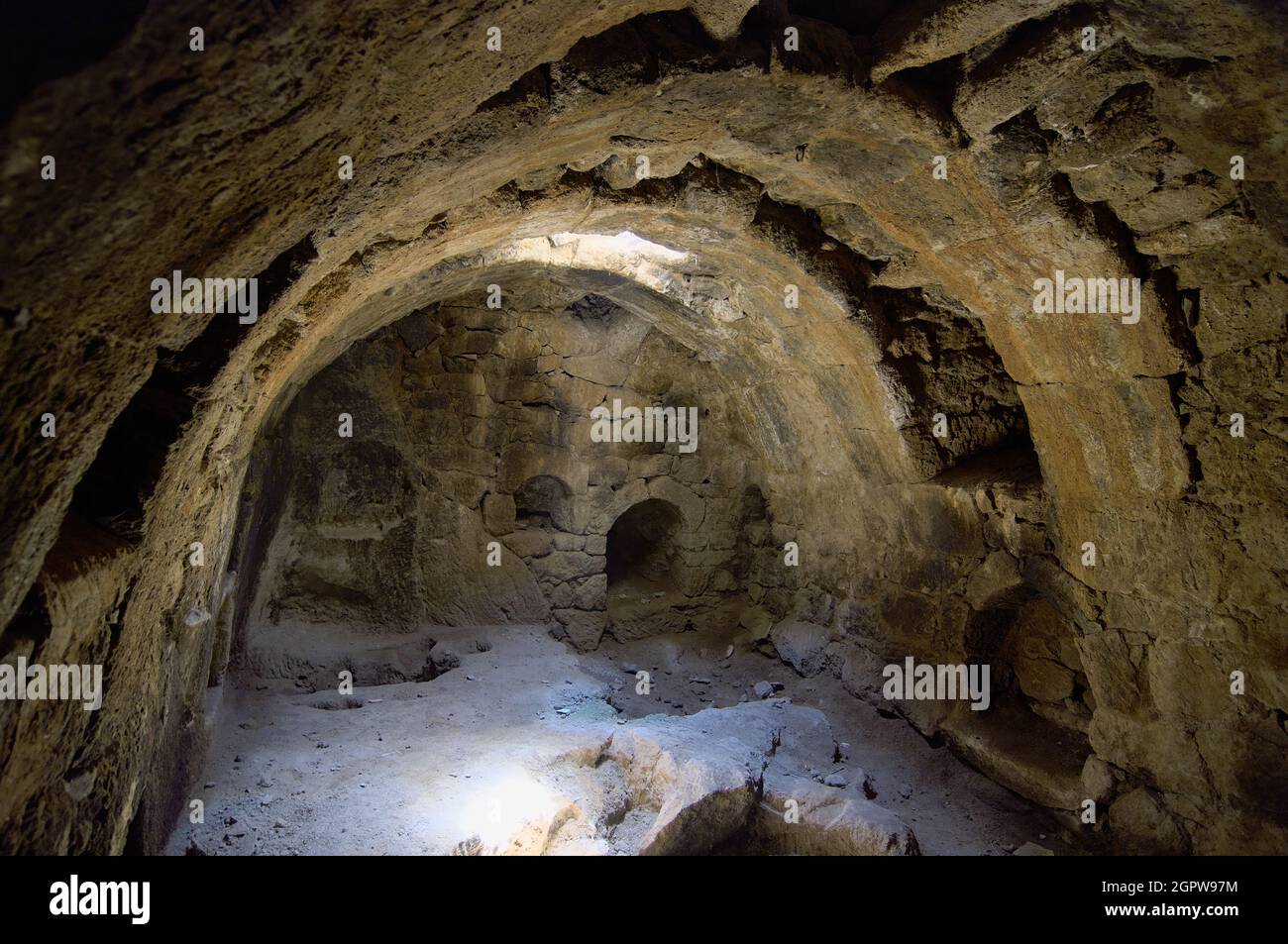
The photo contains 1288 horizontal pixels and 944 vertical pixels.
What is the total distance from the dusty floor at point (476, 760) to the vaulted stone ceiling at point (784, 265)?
28 centimetres

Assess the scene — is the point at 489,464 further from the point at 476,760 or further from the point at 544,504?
the point at 476,760

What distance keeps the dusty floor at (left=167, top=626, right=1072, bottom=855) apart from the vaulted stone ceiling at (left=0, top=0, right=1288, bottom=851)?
283mm

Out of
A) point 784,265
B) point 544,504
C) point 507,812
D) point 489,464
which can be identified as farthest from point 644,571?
point 784,265

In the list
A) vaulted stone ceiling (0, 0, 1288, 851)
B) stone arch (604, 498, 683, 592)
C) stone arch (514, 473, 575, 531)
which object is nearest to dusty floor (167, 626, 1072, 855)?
vaulted stone ceiling (0, 0, 1288, 851)

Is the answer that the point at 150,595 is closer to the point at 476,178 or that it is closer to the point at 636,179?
the point at 476,178

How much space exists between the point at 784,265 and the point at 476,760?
9.63ft

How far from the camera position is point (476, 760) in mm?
4102

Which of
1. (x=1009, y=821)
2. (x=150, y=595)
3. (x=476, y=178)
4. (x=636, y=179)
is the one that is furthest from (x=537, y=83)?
(x=1009, y=821)

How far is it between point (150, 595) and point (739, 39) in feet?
7.96

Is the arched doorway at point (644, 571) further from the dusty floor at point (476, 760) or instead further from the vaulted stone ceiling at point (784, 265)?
the vaulted stone ceiling at point (784, 265)

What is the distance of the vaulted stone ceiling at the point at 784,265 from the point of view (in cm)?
139

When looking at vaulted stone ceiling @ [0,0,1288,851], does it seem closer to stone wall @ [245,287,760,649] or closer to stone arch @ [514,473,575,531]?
stone wall @ [245,287,760,649]

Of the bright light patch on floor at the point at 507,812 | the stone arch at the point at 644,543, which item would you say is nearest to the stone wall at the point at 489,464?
A: the stone arch at the point at 644,543

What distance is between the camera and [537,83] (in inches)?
86.3
